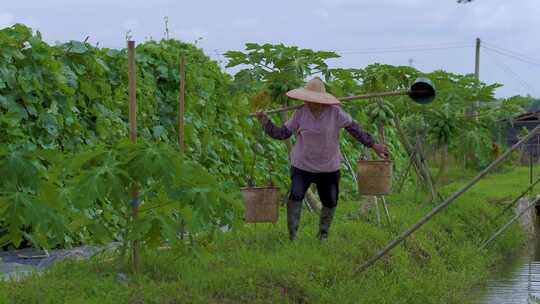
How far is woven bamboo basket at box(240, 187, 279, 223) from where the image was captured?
24.3 feet

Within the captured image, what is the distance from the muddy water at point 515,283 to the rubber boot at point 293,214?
1.87 meters

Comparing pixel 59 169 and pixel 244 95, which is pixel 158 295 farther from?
pixel 244 95

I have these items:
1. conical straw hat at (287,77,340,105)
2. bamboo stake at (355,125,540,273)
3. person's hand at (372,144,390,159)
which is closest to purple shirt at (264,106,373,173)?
conical straw hat at (287,77,340,105)

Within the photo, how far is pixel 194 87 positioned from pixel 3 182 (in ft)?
18.5

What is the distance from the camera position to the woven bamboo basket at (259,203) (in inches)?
292

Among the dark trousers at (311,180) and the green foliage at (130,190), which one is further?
the dark trousers at (311,180)

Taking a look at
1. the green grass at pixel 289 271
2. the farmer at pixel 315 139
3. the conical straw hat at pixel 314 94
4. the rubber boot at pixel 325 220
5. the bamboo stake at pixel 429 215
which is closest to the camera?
the green grass at pixel 289 271

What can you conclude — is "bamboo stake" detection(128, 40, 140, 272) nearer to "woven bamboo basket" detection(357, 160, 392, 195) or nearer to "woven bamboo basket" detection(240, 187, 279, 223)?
"woven bamboo basket" detection(240, 187, 279, 223)

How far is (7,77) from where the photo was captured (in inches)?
294

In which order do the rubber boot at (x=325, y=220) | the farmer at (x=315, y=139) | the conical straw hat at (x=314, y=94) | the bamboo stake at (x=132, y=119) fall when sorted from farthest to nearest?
the rubber boot at (x=325, y=220) → the farmer at (x=315, y=139) → the conical straw hat at (x=314, y=94) → the bamboo stake at (x=132, y=119)

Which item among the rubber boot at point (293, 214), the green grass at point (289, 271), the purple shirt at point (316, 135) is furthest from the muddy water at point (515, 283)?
the purple shirt at point (316, 135)

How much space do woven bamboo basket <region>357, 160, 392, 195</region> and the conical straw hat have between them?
128 cm

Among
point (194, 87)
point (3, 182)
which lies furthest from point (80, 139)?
point (3, 182)

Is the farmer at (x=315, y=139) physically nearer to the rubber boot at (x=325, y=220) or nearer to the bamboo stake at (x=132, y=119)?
the rubber boot at (x=325, y=220)
